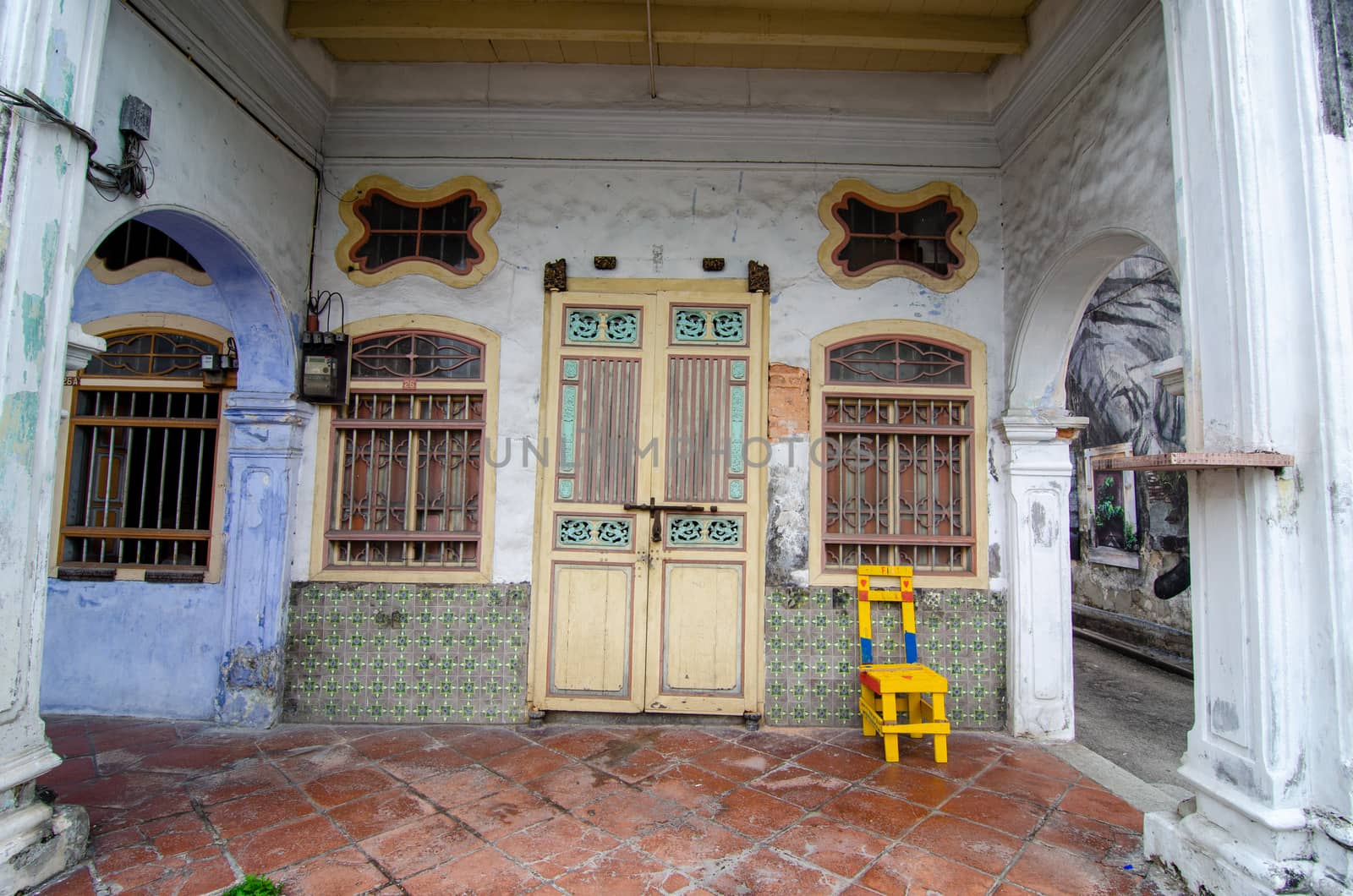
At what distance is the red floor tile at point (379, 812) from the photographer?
2871 mm

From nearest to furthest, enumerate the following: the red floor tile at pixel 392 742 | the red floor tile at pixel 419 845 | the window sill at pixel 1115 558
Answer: the red floor tile at pixel 419 845
the red floor tile at pixel 392 742
the window sill at pixel 1115 558

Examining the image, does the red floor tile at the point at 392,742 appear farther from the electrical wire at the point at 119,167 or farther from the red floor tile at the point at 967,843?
the electrical wire at the point at 119,167

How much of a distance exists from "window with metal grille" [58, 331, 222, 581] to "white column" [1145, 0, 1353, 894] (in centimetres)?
525

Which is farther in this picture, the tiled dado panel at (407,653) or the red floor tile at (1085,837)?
the tiled dado panel at (407,653)

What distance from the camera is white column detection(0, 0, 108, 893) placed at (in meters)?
2.28

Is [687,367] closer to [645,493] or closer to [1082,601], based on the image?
[645,493]

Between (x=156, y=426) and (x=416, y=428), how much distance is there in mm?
1741

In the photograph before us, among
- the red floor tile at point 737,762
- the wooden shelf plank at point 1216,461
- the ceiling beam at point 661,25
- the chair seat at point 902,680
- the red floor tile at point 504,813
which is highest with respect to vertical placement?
the ceiling beam at point 661,25

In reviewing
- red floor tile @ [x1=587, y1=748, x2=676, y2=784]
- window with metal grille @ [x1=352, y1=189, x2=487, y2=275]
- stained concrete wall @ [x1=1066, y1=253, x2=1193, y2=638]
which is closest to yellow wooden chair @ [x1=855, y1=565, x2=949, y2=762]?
red floor tile @ [x1=587, y1=748, x2=676, y2=784]

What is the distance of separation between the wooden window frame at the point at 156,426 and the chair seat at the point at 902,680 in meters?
3.93

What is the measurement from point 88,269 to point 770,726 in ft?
17.1

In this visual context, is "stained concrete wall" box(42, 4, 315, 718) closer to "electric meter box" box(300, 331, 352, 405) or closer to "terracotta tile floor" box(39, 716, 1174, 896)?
"electric meter box" box(300, 331, 352, 405)

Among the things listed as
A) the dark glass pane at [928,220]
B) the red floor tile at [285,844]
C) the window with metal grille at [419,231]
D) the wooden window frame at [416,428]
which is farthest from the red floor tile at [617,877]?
the dark glass pane at [928,220]

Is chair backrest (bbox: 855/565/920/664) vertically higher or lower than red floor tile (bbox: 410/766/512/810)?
higher
